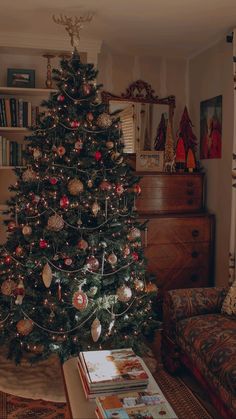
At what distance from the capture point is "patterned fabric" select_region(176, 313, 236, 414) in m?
2.03

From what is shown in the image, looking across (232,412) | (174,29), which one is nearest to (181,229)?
(174,29)

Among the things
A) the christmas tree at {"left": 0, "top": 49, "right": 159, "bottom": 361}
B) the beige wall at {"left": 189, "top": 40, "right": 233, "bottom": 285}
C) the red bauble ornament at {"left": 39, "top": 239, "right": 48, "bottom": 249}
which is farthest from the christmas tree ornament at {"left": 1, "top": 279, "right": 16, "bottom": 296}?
the beige wall at {"left": 189, "top": 40, "right": 233, "bottom": 285}

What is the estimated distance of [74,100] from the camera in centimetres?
270

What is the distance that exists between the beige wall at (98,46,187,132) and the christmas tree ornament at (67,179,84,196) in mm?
1806

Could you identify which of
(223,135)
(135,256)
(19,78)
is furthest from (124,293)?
(19,78)

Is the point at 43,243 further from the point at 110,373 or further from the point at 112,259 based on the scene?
the point at 110,373

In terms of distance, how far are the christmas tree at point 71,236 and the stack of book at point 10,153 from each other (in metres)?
1.08

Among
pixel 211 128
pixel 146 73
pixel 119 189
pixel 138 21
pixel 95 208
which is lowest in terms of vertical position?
pixel 95 208

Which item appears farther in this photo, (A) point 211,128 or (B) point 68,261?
(A) point 211,128

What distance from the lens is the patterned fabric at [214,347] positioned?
79.9 inches

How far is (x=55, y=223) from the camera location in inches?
102

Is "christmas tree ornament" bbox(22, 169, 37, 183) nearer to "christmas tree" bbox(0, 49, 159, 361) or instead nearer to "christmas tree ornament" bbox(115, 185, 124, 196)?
"christmas tree" bbox(0, 49, 159, 361)

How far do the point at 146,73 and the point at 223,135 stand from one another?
3.55 feet

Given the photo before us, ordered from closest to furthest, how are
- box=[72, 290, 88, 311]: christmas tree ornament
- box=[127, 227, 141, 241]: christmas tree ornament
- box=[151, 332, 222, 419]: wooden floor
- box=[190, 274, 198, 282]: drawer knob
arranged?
1. box=[151, 332, 222, 419]: wooden floor
2. box=[72, 290, 88, 311]: christmas tree ornament
3. box=[127, 227, 141, 241]: christmas tree ornament
4. box=[190, 274, 198, 282]: drawer knob
